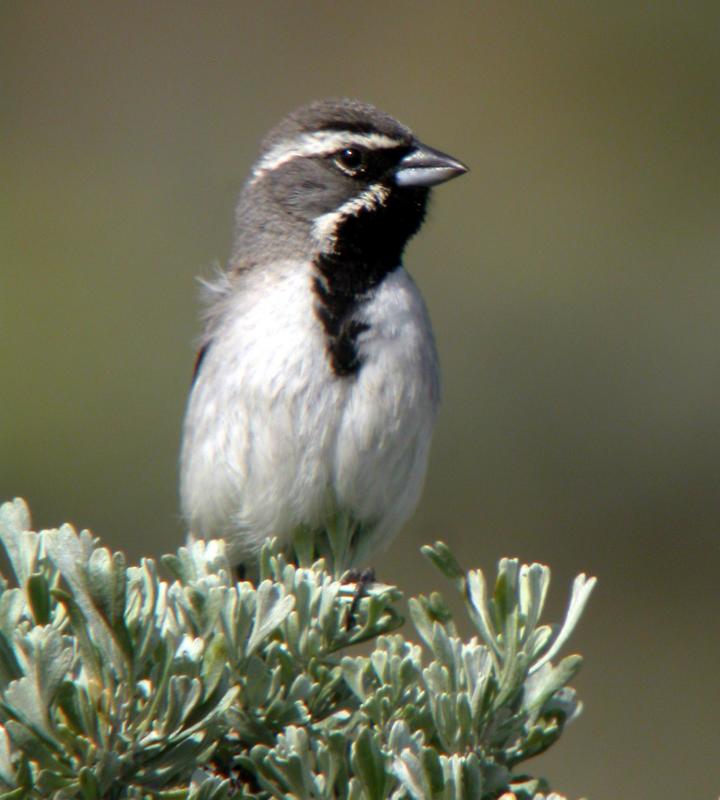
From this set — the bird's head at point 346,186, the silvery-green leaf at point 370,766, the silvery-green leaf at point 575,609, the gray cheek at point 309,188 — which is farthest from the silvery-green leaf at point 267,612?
the gray cheek at point 309,188

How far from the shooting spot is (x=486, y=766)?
2096mm

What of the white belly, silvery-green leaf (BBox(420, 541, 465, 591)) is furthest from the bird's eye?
silvery-green leaf (BBox(420, 541, 465, 591))

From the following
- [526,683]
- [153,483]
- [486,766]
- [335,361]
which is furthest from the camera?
[153,483]

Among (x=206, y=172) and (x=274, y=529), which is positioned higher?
(x=206, y=172)

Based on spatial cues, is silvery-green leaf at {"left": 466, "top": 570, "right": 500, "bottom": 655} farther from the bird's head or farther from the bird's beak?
the bird's beak

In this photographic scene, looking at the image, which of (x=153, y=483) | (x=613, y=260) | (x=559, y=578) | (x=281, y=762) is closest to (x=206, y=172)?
(x=153, y=483)

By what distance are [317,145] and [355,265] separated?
22.4 inches

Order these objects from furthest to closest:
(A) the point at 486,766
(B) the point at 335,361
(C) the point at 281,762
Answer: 1. (B) the point at 335,361
2. (A) the point at 486,766
3. (C) the point at 281,762

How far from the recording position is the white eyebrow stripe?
447 centimetres

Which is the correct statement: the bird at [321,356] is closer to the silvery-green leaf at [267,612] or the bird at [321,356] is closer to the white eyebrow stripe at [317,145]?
the white eyebrow stripe at [317,145]

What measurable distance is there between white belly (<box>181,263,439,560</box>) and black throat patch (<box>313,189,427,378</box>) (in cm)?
3

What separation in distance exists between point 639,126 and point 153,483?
304 centimetres

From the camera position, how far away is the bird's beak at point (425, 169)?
4398 mm

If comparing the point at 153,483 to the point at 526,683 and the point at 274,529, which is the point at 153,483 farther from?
the point at 526,683
